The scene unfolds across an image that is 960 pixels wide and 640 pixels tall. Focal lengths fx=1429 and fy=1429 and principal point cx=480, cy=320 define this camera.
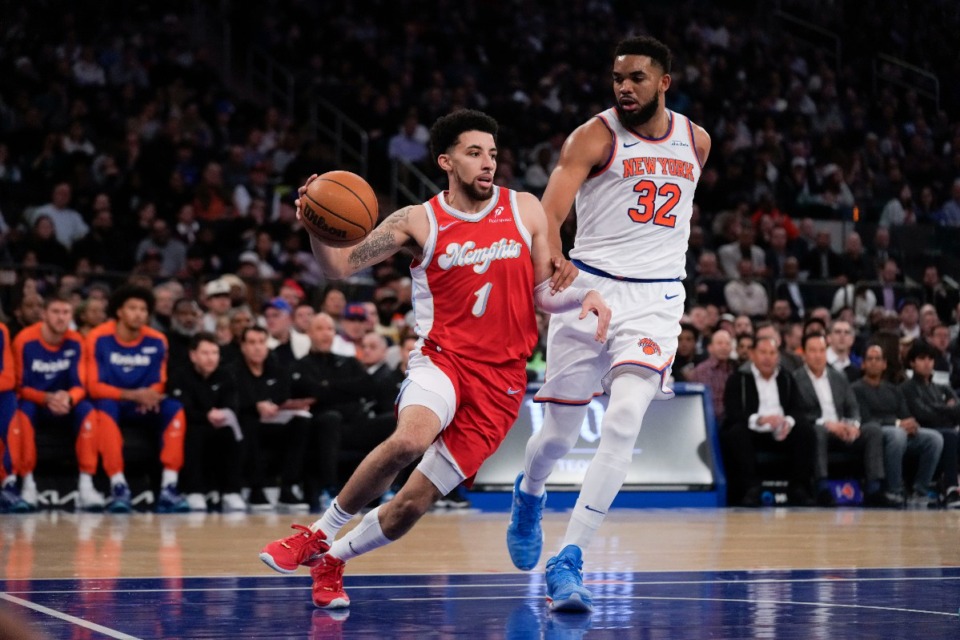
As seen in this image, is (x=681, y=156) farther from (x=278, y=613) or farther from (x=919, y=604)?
(x=278, y=613)

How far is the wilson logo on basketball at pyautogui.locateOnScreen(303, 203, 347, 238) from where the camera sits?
5.44 m

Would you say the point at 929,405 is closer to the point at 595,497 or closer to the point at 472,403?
the point at 595,497

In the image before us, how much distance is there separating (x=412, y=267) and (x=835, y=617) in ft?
7.10

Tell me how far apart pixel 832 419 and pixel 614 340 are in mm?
7742

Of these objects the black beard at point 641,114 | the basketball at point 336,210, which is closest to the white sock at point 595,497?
the basketball at point 336,210

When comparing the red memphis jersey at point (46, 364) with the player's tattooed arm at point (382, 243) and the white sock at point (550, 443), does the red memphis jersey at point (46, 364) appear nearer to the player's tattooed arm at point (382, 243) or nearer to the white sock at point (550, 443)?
the white sock at point (550, 443)

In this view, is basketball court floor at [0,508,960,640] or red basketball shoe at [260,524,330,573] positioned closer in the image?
basketball court floor at [0,508,960,640]

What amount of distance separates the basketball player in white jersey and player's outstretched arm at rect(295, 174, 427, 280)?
0.64 m

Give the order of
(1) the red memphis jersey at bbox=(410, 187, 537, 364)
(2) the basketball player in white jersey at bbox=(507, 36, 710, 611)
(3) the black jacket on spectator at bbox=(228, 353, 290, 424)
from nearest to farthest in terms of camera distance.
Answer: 1. (1) the red memphis jersey at bbox=(410, 187, 537, 364)
2. (2) the basketball player in white jersey at bbox=(507, 36, 710, 611)
3. (3) the black jacket on spectator at bbox=(228, 353, 290, 424)

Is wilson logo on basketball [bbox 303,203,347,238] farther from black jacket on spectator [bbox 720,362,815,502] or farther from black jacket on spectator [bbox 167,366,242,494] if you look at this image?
black jacket on spectator [bbox 720,362,815,502]

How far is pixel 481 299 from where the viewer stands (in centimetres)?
572

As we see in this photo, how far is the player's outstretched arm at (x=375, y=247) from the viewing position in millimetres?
5641

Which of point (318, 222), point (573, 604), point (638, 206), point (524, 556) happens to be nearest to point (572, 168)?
point (638, 206)

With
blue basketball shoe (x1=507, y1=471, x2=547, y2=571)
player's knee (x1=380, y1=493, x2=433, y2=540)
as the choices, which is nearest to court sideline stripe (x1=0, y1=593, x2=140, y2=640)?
player's knee (x1=380, y1=493, x2=433, y2=540)
